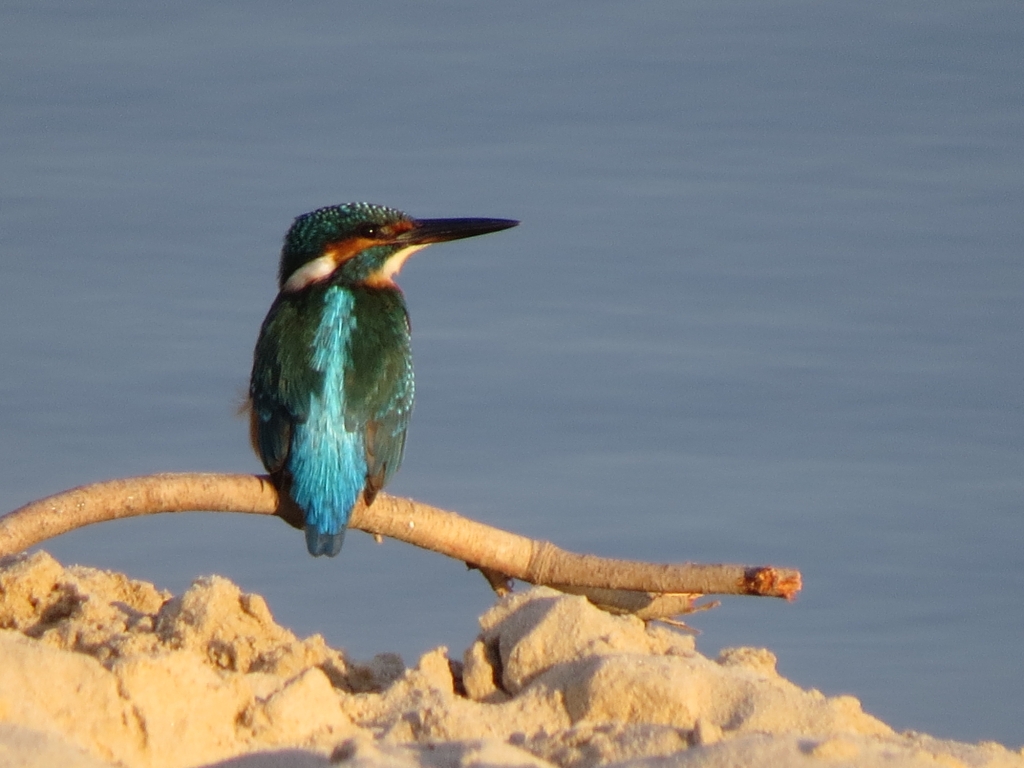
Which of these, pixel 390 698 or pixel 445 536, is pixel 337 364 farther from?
pixel 390 698

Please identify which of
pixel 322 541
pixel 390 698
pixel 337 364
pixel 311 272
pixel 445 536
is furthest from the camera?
pixel 311 272

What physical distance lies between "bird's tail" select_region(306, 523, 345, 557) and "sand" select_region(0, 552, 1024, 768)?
601 millimetres

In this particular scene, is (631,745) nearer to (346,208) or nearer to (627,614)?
(627,614)

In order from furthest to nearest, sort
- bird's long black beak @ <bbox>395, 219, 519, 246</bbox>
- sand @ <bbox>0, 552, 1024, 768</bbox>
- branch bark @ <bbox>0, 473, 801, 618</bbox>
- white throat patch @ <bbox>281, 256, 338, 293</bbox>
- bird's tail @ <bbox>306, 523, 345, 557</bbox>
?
1. bird's long black beak @ <bbox>395, 219, 519, 246</bbox>
2. white throat patch @ <bbox>281, 256, 338, 293</bbox>
3. bird's tail @ <bbox>306, 523, 345, 557</bbox>
4. branch bark @ <bbox>0, 473, 801, 618</bbox>
5. sand @ <bbox>0, 552, 1024, 768</bbox>

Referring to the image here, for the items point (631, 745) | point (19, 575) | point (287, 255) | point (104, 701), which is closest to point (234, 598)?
point (19, 575)

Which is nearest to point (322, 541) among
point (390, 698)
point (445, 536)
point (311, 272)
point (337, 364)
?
point (445, 536)

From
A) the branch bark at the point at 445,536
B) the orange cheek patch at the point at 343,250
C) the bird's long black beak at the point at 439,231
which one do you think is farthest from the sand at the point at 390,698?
the bird's long black beak at the point at 439,231

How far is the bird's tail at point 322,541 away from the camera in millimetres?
4961

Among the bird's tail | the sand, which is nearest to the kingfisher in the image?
the bird's tail

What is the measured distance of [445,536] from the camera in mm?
4789

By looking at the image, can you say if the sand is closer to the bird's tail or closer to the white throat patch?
the bird's tail

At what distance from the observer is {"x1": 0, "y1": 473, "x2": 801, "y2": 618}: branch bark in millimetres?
4539

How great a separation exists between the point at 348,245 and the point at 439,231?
0.31m

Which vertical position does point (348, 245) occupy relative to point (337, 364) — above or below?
above
